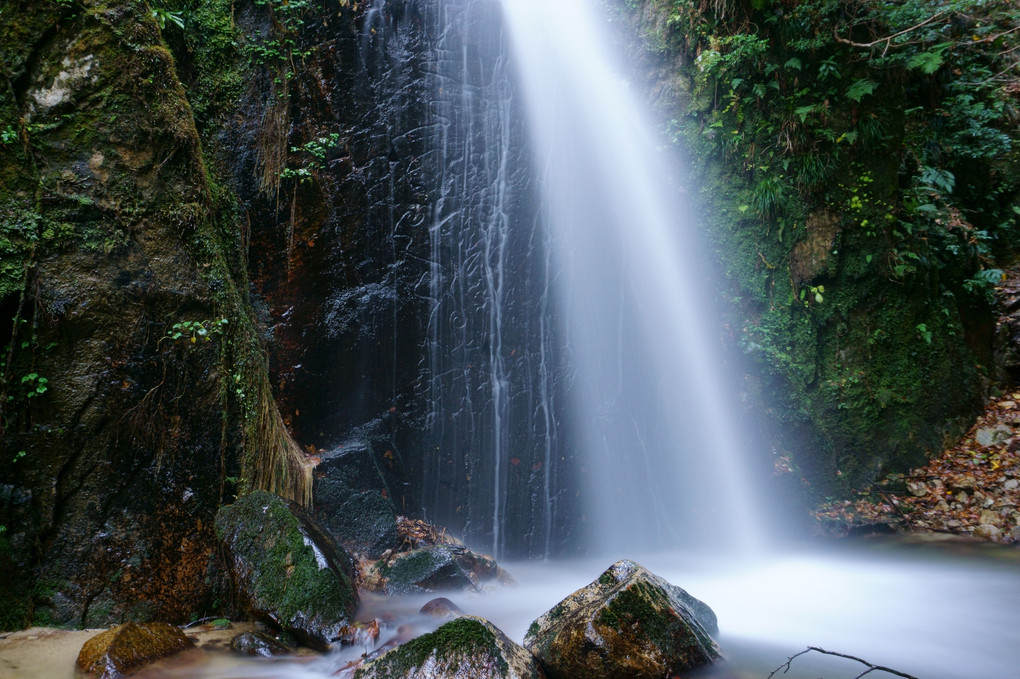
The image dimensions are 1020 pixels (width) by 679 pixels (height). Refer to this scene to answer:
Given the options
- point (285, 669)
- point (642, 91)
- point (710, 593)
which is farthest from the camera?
point (642, 91)

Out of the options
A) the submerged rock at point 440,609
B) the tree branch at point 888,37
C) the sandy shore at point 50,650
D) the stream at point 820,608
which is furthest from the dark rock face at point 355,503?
the tree branch at point 888,37

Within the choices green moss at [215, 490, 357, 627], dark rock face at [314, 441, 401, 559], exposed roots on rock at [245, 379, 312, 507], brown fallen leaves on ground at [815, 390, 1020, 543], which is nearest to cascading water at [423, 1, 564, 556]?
dark rock face at [314, 441, 401, 559]

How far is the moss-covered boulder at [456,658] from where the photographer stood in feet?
9.82

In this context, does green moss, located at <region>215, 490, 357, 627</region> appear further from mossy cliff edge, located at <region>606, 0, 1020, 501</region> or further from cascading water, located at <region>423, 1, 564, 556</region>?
mossy cliff edge, located at <region>606, 0, 1020, 501</region>

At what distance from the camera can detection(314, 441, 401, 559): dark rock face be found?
570 cm

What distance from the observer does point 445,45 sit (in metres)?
7.45

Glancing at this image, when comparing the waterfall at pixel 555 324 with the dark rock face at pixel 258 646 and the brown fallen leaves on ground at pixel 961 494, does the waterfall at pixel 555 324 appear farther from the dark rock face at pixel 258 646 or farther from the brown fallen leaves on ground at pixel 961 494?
the dark rock face at pixel 258 646

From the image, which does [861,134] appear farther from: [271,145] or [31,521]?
[31,521]

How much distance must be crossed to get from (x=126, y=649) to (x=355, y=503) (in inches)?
103

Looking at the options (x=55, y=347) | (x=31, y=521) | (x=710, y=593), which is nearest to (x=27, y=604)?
(x=31, y=521)

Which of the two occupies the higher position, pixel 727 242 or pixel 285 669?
pixel 727 242

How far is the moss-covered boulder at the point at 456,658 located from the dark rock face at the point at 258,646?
0.89 metres

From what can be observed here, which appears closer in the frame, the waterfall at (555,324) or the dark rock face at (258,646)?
the dark rock face at (258,646)

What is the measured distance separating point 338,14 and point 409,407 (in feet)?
16.0
